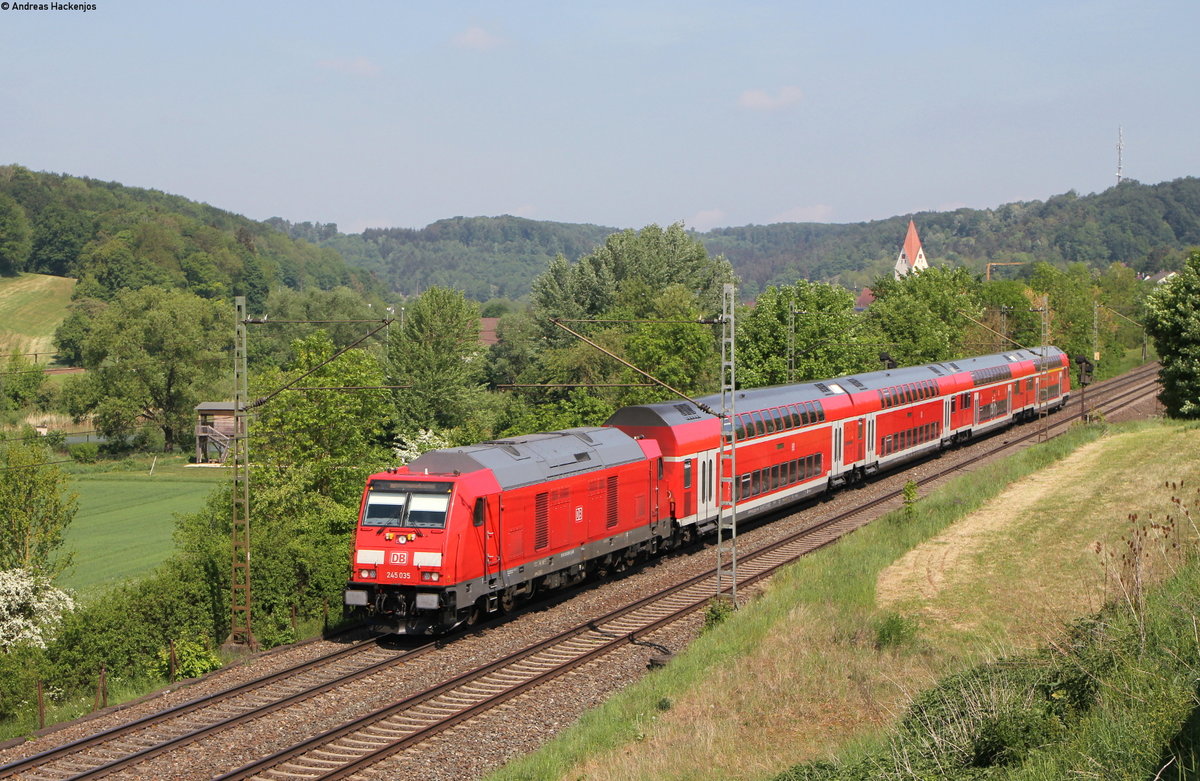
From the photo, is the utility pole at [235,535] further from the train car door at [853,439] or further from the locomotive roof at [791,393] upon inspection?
the train car door at [853,439]

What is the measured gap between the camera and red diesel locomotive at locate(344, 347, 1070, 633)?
23.1 meters

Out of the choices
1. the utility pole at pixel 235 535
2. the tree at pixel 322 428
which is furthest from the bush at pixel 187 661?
the tree at pixel 322 428

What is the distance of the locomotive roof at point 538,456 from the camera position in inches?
947

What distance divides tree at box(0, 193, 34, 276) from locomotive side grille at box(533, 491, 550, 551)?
178660 mm

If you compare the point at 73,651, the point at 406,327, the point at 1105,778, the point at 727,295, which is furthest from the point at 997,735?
the point at 406,327

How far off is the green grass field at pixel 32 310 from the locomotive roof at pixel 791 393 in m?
118

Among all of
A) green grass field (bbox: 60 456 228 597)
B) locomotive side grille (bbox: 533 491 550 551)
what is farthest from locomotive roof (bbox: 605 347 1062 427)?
green grass field (bbox: 60 456 228 597)

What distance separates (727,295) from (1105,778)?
1493cm

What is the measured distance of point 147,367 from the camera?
92.6 m

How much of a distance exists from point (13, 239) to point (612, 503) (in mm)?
178771

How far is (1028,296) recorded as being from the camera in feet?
376

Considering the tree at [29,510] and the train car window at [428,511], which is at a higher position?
the train car window at [428,511]

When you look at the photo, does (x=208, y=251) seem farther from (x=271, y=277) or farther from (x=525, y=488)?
(x=525, y=488)

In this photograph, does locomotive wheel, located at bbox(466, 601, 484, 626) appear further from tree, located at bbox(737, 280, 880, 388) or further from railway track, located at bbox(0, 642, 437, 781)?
tree, located at bbox(737, 280, 880, 388)
